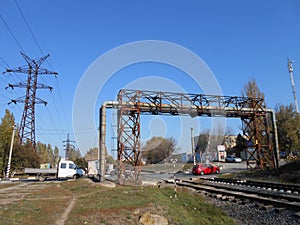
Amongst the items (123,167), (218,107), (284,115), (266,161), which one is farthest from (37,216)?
(284,115)

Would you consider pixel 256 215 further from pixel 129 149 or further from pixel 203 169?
pixel 203 169

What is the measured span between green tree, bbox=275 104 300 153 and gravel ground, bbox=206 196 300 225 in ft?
144

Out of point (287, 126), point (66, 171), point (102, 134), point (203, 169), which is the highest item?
point (287, 126)

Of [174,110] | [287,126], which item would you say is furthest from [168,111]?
[287,126]

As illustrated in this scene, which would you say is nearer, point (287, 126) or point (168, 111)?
point (168, 111)

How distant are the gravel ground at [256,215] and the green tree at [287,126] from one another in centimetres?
4387

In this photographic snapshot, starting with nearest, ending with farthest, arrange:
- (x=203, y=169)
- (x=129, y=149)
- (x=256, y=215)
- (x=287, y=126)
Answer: (x=256, y=215) < (x=129, y=149) < (x=203, y=169) < (x=287, y=126)

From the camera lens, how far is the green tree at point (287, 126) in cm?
4845

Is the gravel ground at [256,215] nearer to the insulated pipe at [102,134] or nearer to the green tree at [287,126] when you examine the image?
the insulated pipe at [102,134]

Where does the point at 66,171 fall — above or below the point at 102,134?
below

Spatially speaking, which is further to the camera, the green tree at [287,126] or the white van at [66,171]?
the green tree at [287,126]

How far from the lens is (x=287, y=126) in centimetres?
5009

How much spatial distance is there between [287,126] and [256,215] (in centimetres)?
4852

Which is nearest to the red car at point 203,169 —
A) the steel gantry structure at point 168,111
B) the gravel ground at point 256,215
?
the steel gantry structure at point 168,111
